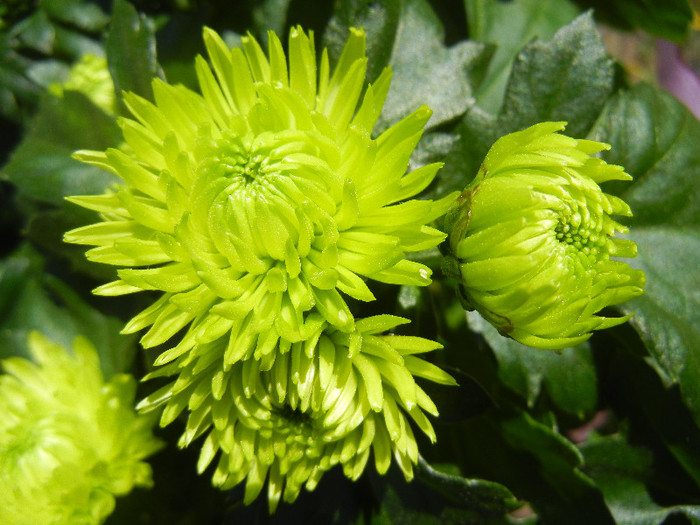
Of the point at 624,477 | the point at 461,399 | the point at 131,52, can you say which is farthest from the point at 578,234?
the point at 131,52

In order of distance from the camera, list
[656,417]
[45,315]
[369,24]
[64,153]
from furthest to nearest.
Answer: [45,315]
[64,153]
[656,417]
[369,24]

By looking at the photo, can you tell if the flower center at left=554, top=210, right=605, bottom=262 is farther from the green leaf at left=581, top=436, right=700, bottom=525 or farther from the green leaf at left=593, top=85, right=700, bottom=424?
the green leaf at left=581, top=436, right=700, bottom=525

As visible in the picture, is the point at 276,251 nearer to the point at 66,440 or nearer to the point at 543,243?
the point at 543,243

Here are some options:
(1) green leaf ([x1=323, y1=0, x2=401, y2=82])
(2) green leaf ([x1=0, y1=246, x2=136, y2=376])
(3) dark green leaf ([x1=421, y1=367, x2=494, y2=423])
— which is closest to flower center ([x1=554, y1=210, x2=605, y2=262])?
(3) dark green leaf ([x1=421, y1=367, x2=494, y2=423])

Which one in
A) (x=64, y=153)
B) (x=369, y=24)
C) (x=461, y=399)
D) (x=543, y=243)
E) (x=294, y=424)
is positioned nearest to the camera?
(x=543, y=243)

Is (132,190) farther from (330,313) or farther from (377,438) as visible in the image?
(377,438)

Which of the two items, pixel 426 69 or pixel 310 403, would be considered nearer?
pixel 310 403
